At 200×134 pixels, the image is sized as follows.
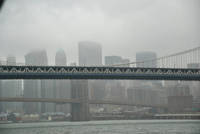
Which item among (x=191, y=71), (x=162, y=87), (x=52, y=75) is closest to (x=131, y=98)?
(x=162, y=87)

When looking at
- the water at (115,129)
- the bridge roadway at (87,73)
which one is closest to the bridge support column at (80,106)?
the water at (115,129)

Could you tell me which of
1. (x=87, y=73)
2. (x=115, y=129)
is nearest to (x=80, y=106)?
(x=87, y=73)

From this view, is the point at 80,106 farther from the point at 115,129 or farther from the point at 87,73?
the point at 115,129

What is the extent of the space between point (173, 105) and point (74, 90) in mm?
33921

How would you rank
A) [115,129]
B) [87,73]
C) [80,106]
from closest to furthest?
[115,129] < [87,73] < [80,106]

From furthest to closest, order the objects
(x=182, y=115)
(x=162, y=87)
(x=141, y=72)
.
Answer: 1. (x=162, y=87)
2. (x=182, y=115)
3. (x=141, y=72)

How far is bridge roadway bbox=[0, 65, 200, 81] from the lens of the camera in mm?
64750

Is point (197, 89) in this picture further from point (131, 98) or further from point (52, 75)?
point (52, 75)

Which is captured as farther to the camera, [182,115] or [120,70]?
[182,115]

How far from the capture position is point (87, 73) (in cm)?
6756

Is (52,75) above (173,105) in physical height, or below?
above

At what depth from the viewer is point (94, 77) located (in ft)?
225

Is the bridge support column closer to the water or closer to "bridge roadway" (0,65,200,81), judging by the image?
the water

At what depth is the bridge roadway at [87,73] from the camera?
2549 inches
